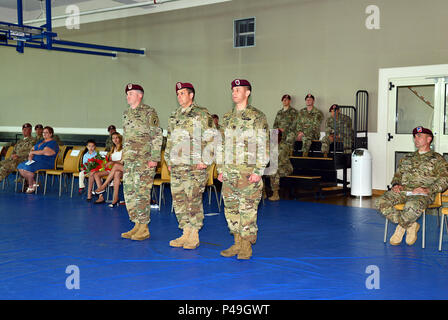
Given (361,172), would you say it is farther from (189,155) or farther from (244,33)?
(189,155)

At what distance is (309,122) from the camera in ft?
33.0

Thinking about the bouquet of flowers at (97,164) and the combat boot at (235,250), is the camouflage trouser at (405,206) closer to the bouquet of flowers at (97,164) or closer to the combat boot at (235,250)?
the combat boot at (235,250)

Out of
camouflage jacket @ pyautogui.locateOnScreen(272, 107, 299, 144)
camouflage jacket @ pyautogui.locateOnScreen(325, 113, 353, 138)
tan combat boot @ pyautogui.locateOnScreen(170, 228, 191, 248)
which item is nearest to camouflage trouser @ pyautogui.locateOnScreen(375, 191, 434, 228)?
tan combat boot @ pyautogui.locateOnScreen(170, 228, 191, 248)

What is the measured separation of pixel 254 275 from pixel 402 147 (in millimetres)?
6156

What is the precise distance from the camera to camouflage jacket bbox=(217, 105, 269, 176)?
4.70m

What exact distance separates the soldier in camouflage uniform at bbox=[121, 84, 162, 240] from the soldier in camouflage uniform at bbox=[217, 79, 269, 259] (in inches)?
43.9

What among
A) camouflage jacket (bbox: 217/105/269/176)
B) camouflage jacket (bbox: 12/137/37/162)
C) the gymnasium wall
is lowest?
camouflage jacket (bbox: 12/137/37/162)

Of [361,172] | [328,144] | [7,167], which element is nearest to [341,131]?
[328,144]

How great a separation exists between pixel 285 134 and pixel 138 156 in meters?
5.07

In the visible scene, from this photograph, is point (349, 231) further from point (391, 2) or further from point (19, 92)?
point (19, 92)

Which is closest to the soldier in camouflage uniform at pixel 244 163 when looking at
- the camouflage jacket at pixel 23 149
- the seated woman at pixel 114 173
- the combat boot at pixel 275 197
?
the seated woman at pixel 114 173

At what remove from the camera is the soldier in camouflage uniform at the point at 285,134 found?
924cm

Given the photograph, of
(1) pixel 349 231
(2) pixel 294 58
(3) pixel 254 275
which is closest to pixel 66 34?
(2) pixel 294 58

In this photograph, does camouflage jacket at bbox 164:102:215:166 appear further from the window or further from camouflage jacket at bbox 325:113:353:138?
the window
